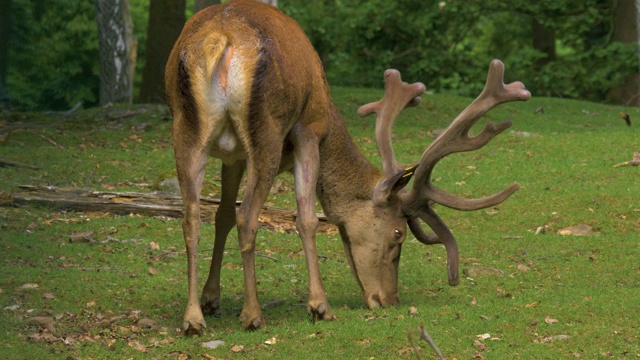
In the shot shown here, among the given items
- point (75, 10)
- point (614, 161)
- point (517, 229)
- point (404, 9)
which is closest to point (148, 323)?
point (517, 229)

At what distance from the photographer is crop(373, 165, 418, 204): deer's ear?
913 cm

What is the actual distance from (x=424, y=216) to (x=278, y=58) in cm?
201

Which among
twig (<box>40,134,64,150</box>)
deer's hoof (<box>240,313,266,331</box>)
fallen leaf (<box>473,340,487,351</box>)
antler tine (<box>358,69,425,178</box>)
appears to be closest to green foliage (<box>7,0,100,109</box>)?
twig (<box>40,134,64,150</box>)

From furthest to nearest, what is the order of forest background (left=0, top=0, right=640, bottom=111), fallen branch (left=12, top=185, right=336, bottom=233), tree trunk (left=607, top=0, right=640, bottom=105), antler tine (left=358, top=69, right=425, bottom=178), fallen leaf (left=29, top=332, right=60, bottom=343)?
tree trunk (left=607, top=0, right=640, bottom=105)
forest background (left=0, top=0, right=640, bottom=111)
fallen branch (left=12, top=185, right=336, bottom=233)
antler tine (left=358, top=69, right=425, bottom=178)
fallen leaf (left=29, top=332, right=60, bottom=343)

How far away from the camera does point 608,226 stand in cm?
1214

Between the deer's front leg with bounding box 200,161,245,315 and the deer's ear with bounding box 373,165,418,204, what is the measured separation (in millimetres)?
1114

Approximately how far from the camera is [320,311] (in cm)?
846

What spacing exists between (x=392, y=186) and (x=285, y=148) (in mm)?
952

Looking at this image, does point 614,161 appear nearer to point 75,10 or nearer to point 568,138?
point 568,138

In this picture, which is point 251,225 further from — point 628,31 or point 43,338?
point 628,31

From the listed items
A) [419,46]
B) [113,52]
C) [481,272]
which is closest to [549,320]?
[481,272]

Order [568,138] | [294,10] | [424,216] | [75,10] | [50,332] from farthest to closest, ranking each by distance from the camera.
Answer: [294,10] < [75,10] < [568,138] < [424,216] < [50,332]

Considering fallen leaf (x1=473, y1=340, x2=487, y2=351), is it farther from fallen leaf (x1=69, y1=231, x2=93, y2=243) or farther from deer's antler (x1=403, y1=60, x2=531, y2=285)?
fallen leaf (x1=69, y1=231, x2=93, y2=243)

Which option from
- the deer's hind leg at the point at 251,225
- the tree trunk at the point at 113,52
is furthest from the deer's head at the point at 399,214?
the tree trunk at the point at 113,52
